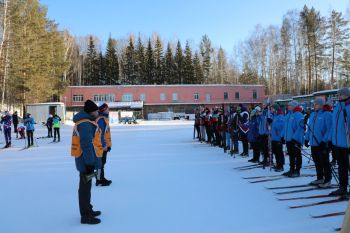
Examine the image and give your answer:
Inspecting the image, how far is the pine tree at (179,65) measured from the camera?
68188mm

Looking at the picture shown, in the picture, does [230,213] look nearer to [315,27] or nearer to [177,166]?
[177,166]

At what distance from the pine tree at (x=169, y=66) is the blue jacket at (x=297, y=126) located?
62.3 meters

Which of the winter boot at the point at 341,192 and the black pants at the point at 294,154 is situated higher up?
the black pants at the point at 294,154

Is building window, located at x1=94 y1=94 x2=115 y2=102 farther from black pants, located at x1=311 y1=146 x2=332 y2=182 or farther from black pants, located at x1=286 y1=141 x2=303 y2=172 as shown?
black pants, located at x1=311 y1=146 x2=332 y2=182

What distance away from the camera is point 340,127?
5102 mm

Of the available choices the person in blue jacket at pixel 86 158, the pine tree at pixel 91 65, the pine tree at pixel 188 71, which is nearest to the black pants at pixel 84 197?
the person in blue jacket at pixel 86 158

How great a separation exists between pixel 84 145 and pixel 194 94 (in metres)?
53.3

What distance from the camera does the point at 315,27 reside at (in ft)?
140

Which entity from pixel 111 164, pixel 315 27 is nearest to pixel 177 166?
pixel 111 164

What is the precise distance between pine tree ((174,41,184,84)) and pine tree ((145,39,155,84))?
4.78 meters

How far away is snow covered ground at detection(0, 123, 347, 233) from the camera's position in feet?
14.0

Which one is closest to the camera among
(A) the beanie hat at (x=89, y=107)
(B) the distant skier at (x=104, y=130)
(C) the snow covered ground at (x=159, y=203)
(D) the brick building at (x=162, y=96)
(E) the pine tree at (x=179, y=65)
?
(C) the snow covered ground at (x=159, y=203)

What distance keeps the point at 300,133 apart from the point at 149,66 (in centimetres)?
6253

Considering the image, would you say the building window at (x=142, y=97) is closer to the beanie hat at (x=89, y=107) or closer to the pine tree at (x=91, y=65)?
the pine tree at (x=91, y=65)
